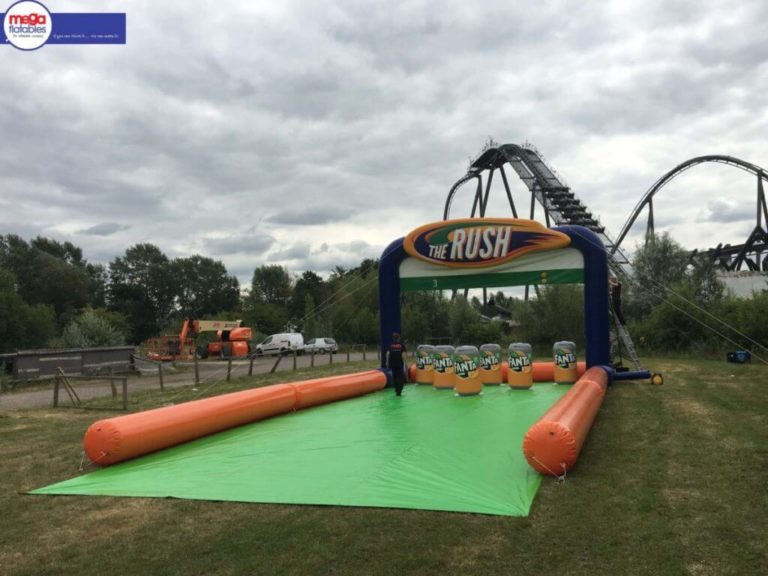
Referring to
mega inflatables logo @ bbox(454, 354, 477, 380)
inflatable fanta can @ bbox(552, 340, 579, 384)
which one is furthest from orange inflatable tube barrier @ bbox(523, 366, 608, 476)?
inflatable fanta can @ bbox(552, 340, 579, 384)

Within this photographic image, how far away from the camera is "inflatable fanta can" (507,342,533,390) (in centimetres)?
1396

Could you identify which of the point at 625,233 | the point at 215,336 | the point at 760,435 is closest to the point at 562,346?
the point at 760,435

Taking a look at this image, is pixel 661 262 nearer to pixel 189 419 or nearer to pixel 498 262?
pixel 498 262

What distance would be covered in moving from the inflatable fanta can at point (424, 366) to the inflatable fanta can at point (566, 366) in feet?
10.5

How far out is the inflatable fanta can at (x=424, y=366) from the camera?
15688 mm

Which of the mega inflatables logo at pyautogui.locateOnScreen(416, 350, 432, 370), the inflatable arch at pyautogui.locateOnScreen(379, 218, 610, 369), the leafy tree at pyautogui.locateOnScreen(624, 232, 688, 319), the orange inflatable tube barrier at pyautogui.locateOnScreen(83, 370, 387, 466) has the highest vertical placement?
the leafy tree at pyautogui.locateOnScreen(624, 232, 688, 319)

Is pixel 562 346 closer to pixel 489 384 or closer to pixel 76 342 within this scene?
pixel 489 384

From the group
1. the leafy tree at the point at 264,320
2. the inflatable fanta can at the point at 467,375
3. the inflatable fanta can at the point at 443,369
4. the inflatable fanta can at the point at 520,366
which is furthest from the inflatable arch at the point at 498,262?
the leafy tree at the point at 264,320

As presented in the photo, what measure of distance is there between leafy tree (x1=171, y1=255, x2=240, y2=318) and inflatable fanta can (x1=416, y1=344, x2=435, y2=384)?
64.6 metres

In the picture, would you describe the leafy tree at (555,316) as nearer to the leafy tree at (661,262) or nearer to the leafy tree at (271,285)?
the leafy tree at (661,262)

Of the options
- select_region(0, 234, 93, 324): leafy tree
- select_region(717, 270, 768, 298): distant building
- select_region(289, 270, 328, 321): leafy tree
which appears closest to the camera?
select_region(717, 270, 768, 298): distant building

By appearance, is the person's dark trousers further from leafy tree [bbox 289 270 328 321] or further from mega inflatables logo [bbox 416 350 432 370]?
leafy tree [bbox 289 270 328 321]

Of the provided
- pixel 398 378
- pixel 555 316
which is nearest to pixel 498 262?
pixel 398 378

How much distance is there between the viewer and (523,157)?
1454 inches
